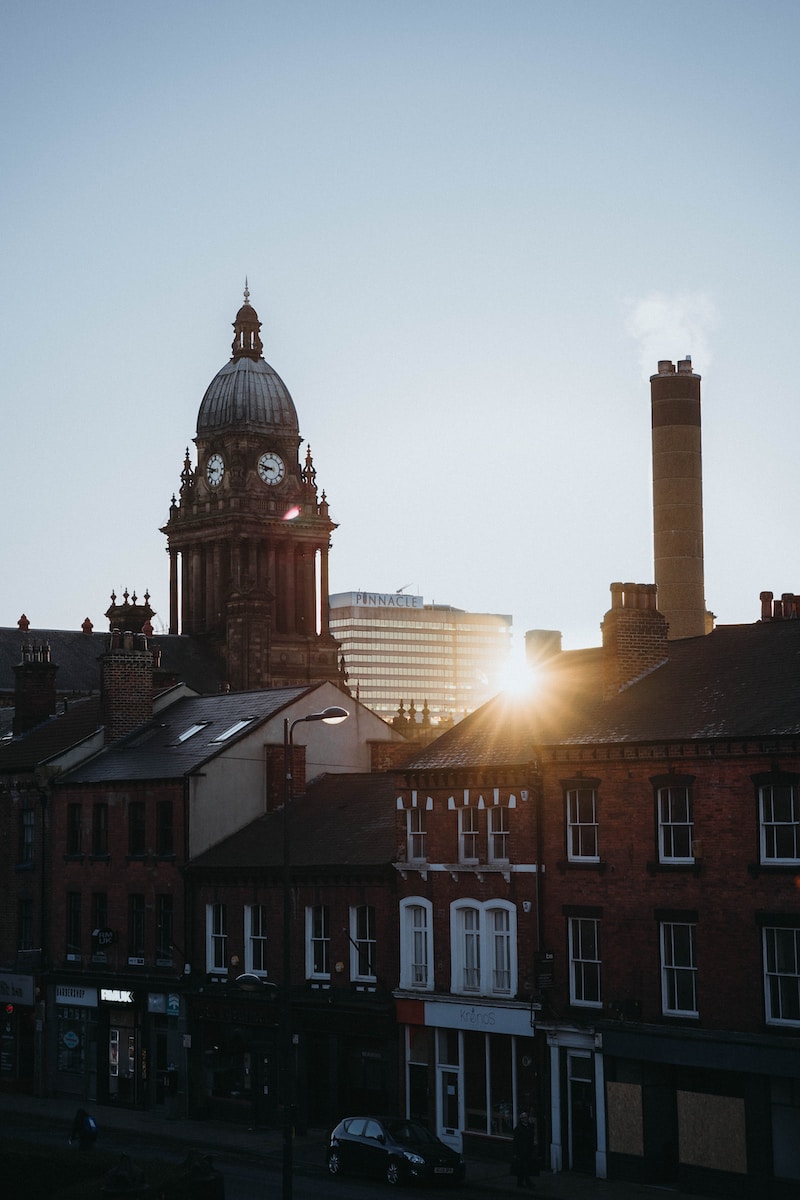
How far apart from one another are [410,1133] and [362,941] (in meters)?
7.88

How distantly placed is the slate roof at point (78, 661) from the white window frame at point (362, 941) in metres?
58.9

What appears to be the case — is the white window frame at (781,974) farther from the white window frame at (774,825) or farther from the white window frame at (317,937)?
the white window frame at (317,937)

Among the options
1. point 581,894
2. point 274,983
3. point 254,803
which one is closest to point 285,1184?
point 581,894

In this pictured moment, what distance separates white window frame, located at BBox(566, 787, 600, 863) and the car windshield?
7386mm

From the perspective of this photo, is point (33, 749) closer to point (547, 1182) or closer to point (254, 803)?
point (254, 803)

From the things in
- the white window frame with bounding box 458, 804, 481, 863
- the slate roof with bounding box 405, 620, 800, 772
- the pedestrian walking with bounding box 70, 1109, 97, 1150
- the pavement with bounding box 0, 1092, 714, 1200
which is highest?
the slate roof with bounding box 405, 620, 800, 772

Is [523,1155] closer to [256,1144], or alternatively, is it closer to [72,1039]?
[256,1144]

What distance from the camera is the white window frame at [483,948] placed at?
43781 mm

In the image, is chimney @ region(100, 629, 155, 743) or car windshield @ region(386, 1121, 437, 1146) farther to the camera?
chimney @ region(100, 629, 155, 743)

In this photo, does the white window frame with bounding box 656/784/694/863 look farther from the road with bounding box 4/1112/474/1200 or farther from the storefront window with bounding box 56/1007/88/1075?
the storefront window with bounding box 56/1007/88/1075

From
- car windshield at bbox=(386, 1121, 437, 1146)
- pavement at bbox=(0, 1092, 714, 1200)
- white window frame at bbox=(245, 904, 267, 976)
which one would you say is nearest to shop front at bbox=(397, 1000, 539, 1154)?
pavement at bbox=(0, 1092, 714, 1200)

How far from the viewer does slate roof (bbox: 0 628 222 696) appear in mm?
108438

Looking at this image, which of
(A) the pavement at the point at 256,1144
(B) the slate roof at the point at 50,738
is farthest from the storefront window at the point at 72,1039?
(B) the slate roof at the point at 50,738

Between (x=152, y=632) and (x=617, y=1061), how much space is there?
8432 centimetres
